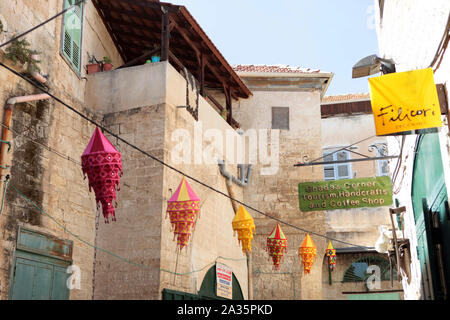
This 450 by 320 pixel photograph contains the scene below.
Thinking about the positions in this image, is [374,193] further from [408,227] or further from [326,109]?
[326,109]

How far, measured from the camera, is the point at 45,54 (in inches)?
403

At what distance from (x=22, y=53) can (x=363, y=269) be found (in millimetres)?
13306

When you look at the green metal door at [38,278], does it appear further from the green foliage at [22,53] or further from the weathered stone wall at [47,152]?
the green foliage at [22,53]

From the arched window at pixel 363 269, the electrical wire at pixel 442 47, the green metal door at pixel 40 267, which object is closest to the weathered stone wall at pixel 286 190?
the arched window at pixel 363 269

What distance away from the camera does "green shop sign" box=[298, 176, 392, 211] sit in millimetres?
13727

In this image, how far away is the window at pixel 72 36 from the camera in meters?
11.2

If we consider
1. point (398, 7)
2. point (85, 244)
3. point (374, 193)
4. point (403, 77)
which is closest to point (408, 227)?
point (374, 193)

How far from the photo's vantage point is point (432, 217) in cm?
1005

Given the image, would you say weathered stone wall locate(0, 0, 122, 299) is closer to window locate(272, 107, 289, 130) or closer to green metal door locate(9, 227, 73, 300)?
green metal door locate(9, 227, 73, 300)

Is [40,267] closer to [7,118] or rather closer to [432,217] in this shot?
[7,118]

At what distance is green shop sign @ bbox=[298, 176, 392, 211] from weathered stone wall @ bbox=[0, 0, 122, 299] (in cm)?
631

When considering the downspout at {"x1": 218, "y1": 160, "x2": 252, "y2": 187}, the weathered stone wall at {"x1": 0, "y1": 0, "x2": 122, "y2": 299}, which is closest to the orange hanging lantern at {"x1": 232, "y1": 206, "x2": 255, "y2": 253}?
the downspout at {"x1": 218, "y1": 160, "x2": 252, "y2": 187}

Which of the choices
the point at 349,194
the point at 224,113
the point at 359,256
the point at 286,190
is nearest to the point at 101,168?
the point at 349,194

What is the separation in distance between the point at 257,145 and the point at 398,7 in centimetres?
741
